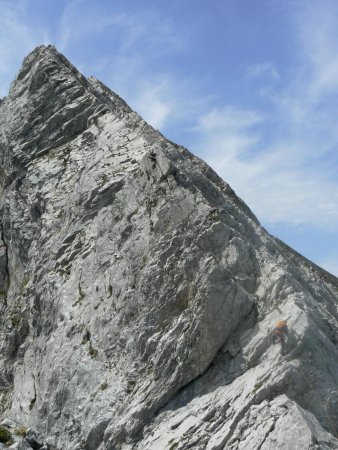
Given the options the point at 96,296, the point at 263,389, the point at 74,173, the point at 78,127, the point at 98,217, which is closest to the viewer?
the point at 263,389

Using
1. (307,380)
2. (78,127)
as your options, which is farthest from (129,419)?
(78,127)

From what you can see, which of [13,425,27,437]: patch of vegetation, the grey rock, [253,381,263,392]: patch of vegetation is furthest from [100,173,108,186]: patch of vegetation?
[253,381,263,392]: patch of vegetation

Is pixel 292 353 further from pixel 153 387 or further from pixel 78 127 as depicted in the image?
pixel 78 127

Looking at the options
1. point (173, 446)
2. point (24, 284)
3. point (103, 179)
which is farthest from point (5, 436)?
point (103, 179)

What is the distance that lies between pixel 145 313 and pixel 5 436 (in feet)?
A: 21.3

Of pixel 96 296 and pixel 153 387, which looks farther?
pixel 96 296

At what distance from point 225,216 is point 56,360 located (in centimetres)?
938

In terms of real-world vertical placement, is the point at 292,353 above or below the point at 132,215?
below

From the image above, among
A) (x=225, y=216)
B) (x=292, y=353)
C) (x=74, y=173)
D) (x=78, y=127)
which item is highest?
(x=78, y=127)

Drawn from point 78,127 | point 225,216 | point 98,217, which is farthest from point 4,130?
point 225,216

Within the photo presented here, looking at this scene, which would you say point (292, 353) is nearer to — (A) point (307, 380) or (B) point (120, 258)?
(A) point (307, 380)

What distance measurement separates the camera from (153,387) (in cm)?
1927

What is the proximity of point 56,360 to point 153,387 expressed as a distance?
222 inches

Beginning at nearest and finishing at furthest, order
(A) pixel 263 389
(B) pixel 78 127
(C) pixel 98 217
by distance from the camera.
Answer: (A) pixel 263 389 → (C) pixel 98 217 → (B) pixel 78 127
